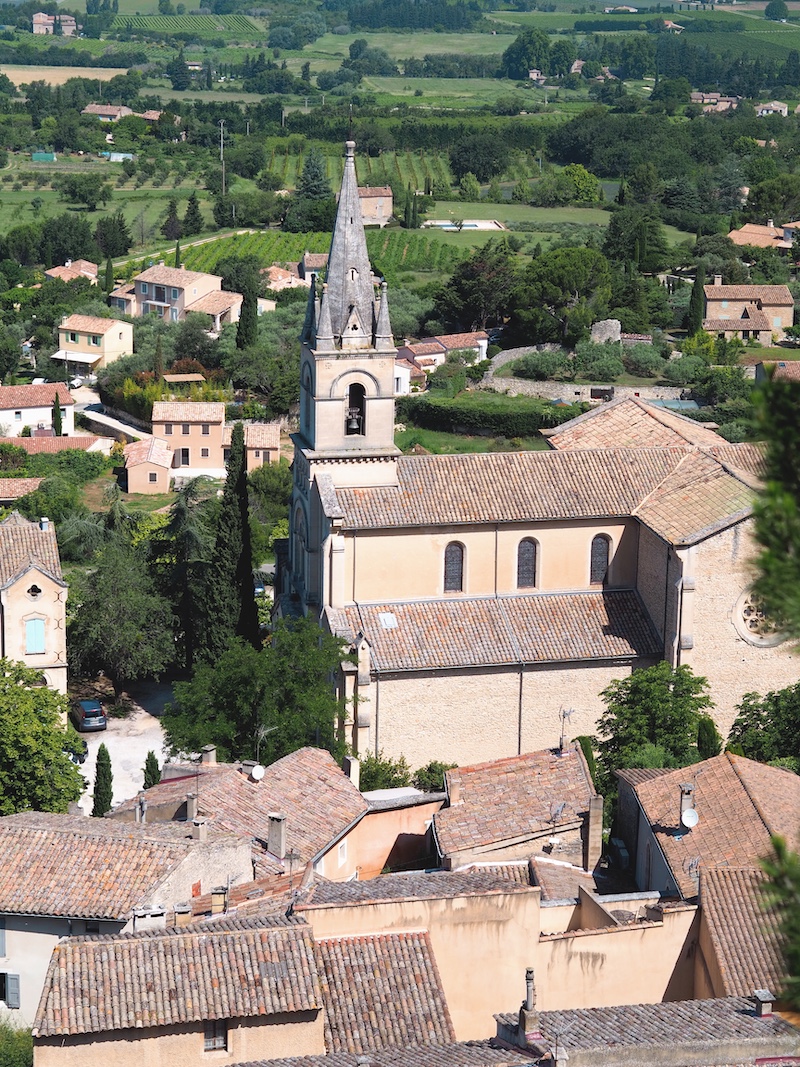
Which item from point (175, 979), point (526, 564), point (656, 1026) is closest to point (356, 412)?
point (526, 564)

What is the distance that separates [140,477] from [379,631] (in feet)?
116

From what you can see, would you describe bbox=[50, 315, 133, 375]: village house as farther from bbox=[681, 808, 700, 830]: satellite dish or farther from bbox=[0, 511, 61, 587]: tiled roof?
bbox=[681, 808, 700, 830]: satellite dish

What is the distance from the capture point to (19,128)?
183000mm

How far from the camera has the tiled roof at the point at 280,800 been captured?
32.0 metres

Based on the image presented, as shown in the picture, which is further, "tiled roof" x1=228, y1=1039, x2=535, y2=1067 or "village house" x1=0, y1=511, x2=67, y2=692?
"village house" x1=0, y1=511, x2=67, y2=692

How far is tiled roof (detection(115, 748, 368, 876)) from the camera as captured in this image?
32.0 m

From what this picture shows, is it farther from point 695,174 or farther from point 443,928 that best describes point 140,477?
point 695,174

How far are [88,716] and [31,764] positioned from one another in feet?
30.5

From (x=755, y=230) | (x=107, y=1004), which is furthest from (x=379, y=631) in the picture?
(x=755, y=230)

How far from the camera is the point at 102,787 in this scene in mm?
39594

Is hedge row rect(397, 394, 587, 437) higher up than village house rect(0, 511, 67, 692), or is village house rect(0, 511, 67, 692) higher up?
village house rect(0, 511, 67, 692)

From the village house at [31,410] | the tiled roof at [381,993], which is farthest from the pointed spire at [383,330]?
the village house at [31,410]

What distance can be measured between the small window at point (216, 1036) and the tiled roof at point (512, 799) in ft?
29.5

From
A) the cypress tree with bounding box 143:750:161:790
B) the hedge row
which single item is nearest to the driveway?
the cypress tree with bounding box 143:750:161:790
